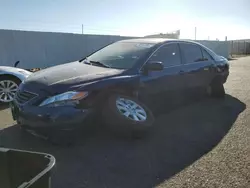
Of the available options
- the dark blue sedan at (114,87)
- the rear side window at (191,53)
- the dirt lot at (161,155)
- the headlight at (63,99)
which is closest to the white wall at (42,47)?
the dirt lot at (161,155)

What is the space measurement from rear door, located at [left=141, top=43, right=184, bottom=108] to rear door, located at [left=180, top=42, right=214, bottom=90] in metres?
0.22

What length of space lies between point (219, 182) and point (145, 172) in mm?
777

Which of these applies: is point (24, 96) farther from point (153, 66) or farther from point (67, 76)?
point (153, 66)

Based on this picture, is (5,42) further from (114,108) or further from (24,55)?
(114,108)

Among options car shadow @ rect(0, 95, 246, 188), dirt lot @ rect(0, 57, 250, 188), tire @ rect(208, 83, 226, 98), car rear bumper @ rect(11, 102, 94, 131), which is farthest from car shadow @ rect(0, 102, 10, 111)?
tire @ rect(208, 83, 226, 98)

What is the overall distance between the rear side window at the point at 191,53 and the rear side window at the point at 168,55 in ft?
0.77

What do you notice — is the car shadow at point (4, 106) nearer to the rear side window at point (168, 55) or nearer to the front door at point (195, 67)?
the rear side window at point (168, 55)

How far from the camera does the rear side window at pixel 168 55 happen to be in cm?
485

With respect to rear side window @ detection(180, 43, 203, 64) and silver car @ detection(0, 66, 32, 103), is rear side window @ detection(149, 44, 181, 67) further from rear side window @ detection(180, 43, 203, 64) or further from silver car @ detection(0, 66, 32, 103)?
silver car @ detection(0, 66, 32, 103)

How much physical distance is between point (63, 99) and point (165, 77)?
84.2 inches

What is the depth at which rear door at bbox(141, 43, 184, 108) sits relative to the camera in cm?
457

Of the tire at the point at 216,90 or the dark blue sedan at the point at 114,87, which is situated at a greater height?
the dark blue sedan at the point at 114,87

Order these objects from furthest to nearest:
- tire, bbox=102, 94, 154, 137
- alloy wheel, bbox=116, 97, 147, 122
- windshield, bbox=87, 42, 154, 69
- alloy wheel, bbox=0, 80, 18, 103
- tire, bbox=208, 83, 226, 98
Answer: tire, bbox=208, 83, 226, 98, alloy wheel, bbox=0, 80, 18, 103, windshield, bbox=87, 42, 154, 69, alloy wheel, bbox=116, 97, 147, 122, tire, bbox=102, 94, 154, 137

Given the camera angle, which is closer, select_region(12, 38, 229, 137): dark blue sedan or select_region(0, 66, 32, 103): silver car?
select_region(12, 38, 229, 137): dark blue sedan
